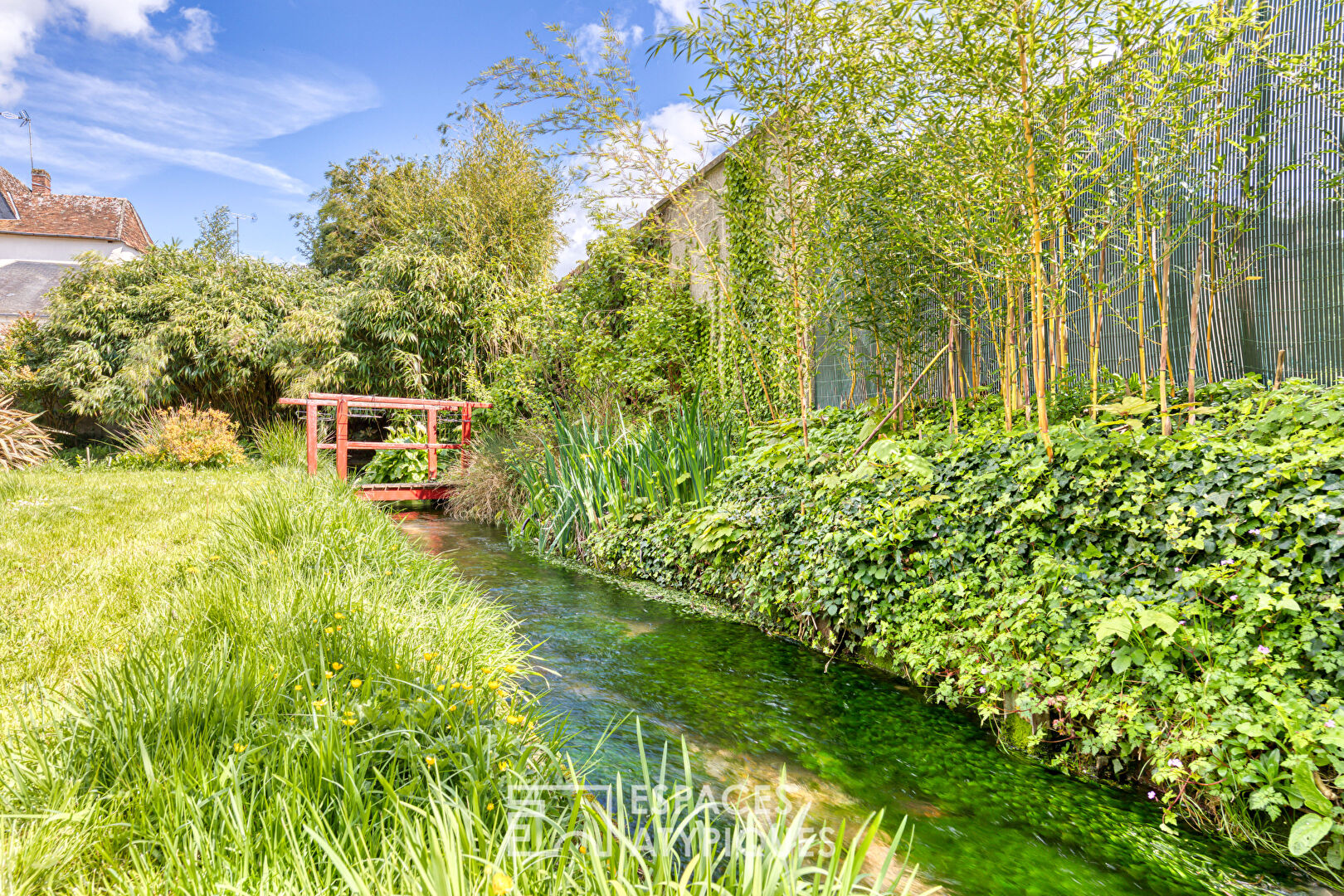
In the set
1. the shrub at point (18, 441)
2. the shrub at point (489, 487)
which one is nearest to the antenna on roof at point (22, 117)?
the shrub at point (18, 441)

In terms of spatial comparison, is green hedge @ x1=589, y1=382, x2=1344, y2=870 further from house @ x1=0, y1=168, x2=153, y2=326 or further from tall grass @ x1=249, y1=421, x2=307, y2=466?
house @ x1=0, y1=168, x2=153, y2=326

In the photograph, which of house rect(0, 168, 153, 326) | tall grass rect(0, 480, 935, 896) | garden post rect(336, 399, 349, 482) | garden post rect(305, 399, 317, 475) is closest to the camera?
tall grass rect(0, 480, 935, 896)

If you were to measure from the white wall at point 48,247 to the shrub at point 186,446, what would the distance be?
57.4 ft

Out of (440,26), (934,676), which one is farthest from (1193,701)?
(440,26)

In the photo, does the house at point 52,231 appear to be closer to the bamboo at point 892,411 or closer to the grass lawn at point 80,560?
the grass lawn at point 80,560

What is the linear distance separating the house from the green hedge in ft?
90.2

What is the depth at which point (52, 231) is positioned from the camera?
75.3 feet

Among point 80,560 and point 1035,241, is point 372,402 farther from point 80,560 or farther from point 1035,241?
point 1035,241

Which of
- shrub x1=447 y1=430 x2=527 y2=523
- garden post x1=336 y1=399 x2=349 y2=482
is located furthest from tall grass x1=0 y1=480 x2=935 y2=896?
garden post x1=336 y1=399 x2=349 y2=482

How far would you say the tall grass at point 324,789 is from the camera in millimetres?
1080

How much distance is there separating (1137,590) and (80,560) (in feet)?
16.0

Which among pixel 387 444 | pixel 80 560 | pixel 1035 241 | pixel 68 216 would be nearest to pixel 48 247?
pixel 68 216

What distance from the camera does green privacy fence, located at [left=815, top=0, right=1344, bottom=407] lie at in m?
2.54

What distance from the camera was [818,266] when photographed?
3840 mm
